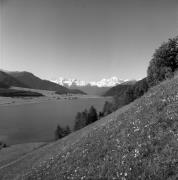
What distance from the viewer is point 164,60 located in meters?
67.8

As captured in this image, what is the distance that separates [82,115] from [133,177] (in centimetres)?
9869

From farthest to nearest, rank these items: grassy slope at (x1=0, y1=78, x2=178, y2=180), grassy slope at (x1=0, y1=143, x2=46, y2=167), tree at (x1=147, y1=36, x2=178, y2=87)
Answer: tree at (x1=147, y1=36, x2=178, y2=87), grassy slope at (x1=0, y1=143, x2=46, y2=167), grassy slope at (x1=0, y1=78, x2=178, y2=180)

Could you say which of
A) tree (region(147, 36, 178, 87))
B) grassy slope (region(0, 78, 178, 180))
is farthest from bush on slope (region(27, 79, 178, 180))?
tree (region(147, 36, 178, 87))

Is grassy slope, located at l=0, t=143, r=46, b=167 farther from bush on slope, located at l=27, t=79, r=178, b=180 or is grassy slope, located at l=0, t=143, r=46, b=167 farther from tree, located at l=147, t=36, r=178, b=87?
tree, located at l=147, t=36, r=178, b=87

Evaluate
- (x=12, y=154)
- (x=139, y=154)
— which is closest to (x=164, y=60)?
(x=12, y=154)

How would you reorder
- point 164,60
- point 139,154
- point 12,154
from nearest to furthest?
point 139,154, point 12,154, point 164,60

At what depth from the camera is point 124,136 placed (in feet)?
42.4

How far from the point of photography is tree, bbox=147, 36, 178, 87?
67125 mm

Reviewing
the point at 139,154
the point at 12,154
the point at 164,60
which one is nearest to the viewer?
the point at 139,154

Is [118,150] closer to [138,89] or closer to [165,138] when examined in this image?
[165,138]

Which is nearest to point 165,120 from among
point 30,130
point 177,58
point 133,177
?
point 133,177

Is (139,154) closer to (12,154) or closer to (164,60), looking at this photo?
(12,154)

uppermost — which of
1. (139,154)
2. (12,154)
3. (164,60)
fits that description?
(164,60)

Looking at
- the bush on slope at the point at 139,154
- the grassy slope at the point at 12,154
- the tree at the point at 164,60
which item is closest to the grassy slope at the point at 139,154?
the bush on slope at the point at 139,154
